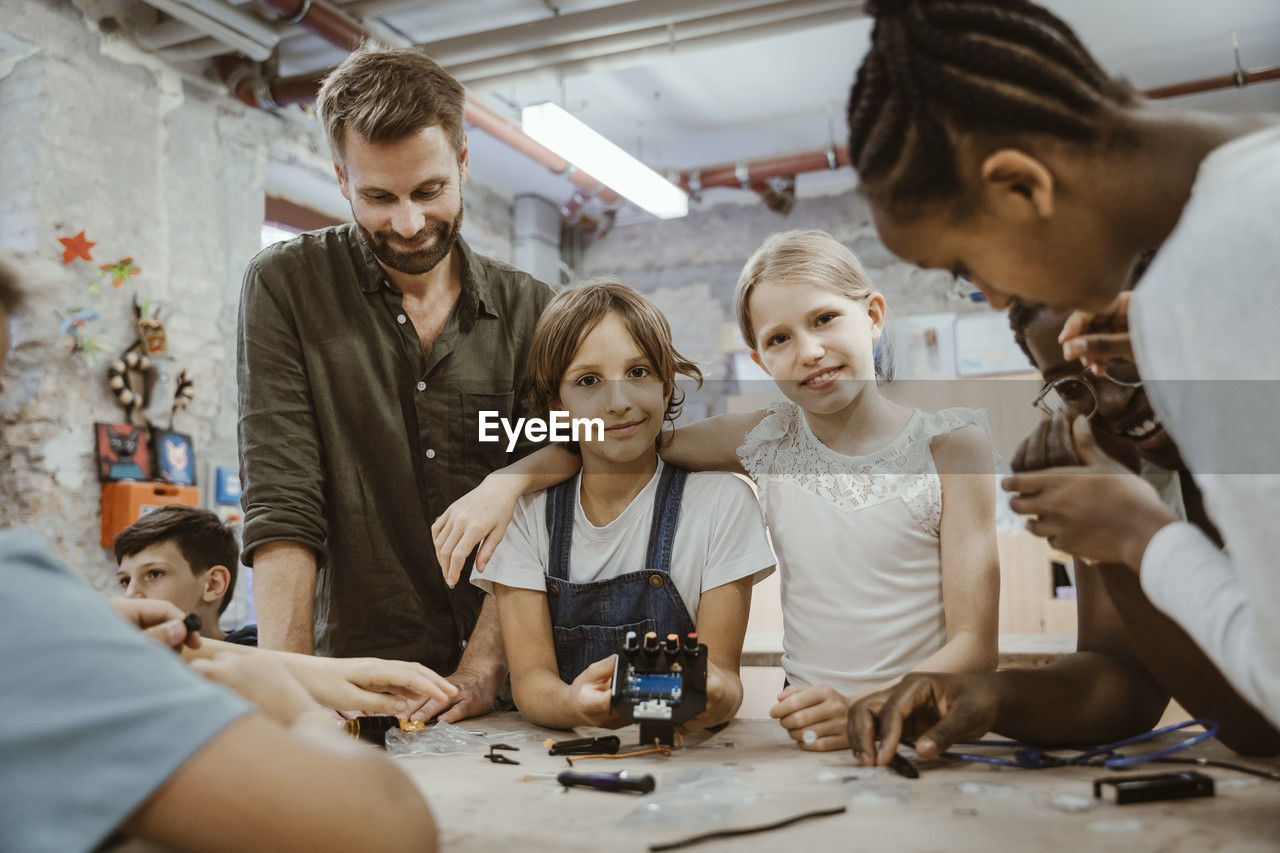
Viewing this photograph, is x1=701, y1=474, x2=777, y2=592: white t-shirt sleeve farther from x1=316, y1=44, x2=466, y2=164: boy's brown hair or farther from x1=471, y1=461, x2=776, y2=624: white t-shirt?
x1=316, y1=44, x2=466, y2=164: boy's brown hair

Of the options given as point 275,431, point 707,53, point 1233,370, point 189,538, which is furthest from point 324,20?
point 1233,370

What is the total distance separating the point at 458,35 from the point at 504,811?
169 inches

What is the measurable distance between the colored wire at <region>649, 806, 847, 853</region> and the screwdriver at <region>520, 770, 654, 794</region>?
5.8 inches

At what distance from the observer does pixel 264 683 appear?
0.90 metres

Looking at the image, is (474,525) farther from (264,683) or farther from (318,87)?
(318,87)

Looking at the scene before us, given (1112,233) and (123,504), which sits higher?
(1112,233)

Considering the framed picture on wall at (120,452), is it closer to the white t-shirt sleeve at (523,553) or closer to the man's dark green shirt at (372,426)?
the man's dark green shirt at (372,426)

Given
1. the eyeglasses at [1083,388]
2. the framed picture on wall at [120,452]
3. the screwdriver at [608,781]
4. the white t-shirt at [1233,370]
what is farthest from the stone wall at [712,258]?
the white t-shirt at [1233,370]

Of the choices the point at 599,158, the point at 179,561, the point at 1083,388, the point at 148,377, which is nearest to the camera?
the point at 1083,388

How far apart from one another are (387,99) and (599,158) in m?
2.90

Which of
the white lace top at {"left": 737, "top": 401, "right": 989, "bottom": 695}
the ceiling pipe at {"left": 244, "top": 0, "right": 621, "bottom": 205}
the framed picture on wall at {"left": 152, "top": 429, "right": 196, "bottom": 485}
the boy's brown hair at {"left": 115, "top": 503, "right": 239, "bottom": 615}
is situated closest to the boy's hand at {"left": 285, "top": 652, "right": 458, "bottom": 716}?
the white lace top at {"left": 737, "top": 401, "right": 989, "bottom": 695}

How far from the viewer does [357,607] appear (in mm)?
1779

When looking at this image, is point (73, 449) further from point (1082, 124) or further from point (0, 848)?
point (1082, 124)

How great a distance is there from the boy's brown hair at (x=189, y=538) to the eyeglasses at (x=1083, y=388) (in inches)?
91.2
